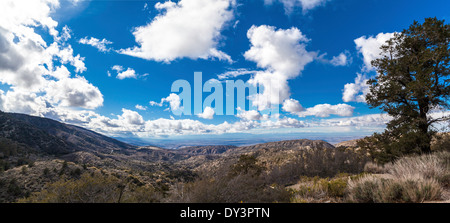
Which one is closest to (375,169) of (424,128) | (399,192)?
(424,128)

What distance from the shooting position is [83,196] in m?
7.98

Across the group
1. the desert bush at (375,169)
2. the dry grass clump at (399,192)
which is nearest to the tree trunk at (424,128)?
the desert bush at (375,169)

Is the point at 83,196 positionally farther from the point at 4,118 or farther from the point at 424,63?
the point at 4,118

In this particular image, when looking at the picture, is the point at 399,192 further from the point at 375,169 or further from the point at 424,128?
the point at 424,128

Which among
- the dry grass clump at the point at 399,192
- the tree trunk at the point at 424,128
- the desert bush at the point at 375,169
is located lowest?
the desert bush at the point at 375,169

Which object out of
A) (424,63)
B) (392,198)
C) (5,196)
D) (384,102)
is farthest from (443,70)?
(5,196)

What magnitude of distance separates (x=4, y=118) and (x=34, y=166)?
464ft

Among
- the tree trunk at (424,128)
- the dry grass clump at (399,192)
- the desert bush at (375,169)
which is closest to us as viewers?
the dry grass clump at (399,192)

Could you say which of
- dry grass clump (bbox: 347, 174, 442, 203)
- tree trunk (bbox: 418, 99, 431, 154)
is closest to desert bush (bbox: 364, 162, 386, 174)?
tree trunk (bbox: 418, 99, 431, 154)

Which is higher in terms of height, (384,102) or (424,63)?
(424,63)

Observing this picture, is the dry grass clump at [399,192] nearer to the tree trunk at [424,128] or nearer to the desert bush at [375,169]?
the desert bush at [375,169]

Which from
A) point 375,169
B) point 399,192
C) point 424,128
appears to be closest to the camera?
point 399,192

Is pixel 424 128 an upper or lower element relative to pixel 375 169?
upper
